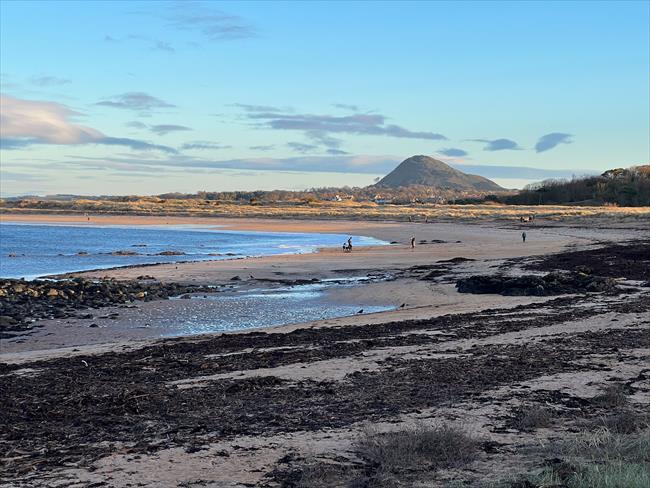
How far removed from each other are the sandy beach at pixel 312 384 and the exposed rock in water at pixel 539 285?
77 cm

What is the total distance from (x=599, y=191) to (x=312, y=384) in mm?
99440

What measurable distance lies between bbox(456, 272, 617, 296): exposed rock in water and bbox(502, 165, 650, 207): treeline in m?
78.2

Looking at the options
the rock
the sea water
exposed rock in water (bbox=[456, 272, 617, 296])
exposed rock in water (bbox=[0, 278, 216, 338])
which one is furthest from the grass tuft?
the sea water

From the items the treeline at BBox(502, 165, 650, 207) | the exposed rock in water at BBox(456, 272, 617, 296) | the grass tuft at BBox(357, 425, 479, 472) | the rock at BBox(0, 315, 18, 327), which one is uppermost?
the treeline at BBox(502, 165, 650, 207)

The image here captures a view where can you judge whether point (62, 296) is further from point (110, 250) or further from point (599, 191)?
point (599, 191)

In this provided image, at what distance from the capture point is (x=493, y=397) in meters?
8.62

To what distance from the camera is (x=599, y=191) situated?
101250 millimetres

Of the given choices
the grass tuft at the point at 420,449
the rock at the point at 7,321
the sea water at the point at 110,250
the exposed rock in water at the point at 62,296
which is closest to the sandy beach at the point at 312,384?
the grass tuft at the point at 420,449

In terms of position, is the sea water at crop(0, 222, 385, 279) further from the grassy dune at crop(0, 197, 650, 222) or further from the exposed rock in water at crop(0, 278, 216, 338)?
the grassy dune at crop(0, 197, 650, 222)

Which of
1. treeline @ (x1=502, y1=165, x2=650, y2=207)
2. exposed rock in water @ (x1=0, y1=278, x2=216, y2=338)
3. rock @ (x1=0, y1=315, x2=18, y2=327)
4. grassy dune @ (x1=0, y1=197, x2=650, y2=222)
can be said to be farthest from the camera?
treeline @ (x1=502, y1=165, x2=650, y2=207)

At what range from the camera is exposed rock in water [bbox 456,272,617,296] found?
66.4 feet

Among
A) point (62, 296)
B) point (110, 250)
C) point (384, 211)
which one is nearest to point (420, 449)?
point (62, 296)

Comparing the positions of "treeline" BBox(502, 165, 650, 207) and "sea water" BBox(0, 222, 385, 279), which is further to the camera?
"treeline" BBox(502, 165, 650, 207)

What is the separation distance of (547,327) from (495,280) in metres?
7.86
